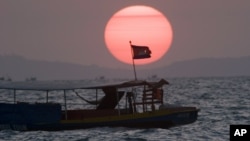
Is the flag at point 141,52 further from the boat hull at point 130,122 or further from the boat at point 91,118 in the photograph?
the boat hull at point 130,122

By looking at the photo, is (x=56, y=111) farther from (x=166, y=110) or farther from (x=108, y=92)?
(x=166, y=110)

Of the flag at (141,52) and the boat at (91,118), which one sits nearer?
the boat at (91,118)

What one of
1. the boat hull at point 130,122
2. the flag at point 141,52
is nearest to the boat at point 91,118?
the boat hull at point 130,122

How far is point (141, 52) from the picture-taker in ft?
118

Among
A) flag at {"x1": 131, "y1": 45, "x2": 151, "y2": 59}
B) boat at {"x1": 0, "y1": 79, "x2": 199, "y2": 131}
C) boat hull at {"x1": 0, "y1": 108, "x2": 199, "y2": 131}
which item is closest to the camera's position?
boat at {"x1": 0, "y1": 79, "x2": 199, "y2": 131}

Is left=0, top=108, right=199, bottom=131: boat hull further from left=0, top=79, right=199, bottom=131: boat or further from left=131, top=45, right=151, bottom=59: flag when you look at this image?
left=131, top=45, right=151, bottom=59: flag

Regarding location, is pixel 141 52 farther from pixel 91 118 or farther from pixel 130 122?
pixel 91 118

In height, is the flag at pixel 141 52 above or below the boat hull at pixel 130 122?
above

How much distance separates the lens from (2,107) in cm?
3459

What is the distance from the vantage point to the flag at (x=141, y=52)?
35938 mm

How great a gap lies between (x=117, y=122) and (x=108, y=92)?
212 cm

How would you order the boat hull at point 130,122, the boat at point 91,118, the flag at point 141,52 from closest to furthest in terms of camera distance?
the boat at point 91,118, the boat hull at point 130,122, the flag at point 141,52

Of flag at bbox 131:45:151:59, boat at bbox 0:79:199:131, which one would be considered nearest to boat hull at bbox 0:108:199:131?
boat at bbox 0:79:199:131

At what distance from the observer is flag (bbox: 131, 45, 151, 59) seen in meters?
35.9
